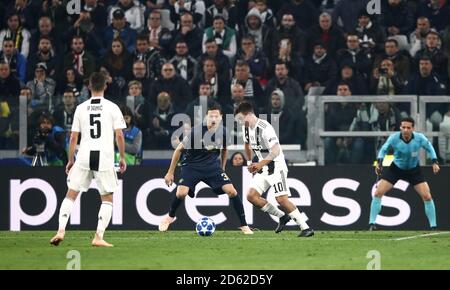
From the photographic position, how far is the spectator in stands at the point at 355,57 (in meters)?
23.1

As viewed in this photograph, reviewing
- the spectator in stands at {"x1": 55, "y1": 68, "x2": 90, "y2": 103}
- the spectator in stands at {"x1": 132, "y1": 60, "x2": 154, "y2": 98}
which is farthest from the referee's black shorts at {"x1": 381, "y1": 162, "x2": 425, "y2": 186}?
the spectator in stands at {"x1": 55, "y1": 68, "x2": 90, "y2": 103}

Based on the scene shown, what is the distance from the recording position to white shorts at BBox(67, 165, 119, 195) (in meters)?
15.7

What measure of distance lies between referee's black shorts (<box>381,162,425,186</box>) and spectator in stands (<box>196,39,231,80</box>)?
3963 millimetres

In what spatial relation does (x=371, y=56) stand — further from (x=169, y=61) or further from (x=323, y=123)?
(x=169, y=61)

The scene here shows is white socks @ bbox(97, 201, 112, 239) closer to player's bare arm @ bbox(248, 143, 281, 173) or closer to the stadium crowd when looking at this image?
player's bare arm @ bbox(248, 143, 281, 173)

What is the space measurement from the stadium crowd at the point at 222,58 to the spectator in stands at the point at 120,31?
21 millimetres

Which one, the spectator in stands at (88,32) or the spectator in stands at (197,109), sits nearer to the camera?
the spectator in stands at (197,109)

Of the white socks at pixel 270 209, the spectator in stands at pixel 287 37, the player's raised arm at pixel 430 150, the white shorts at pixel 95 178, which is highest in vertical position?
the spectator in stands at pixel 287 37

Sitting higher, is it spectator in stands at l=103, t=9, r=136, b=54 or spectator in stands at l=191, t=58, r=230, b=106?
spectator in stands at l=103, t=9, r=136, b=54

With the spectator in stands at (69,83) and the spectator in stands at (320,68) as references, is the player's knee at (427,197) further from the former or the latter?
the spectator in stands at (69,83)

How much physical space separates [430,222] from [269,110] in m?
3.48

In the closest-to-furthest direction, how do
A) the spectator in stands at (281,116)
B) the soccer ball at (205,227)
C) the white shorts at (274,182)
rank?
the white shorts at (274,182)
the soccer ball at (205,227)
the spectator in stands at (281,116)

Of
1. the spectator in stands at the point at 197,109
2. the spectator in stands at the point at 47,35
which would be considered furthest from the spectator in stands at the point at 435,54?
the spectator in stands at the point at 47,35

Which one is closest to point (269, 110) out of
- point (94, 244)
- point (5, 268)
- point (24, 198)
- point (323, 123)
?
point (323, 123)
